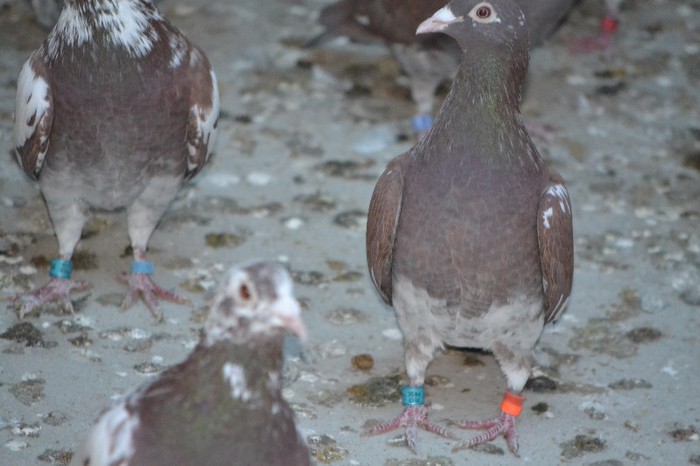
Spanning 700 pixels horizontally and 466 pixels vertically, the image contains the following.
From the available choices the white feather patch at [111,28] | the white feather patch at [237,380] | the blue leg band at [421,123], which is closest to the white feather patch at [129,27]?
the white feather patch at [111,28]

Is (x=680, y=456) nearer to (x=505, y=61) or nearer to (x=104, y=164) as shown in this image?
(x=505, y=61)

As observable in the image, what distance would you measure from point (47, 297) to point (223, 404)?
7.42 feet

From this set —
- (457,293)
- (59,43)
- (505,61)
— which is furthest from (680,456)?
(59,43)

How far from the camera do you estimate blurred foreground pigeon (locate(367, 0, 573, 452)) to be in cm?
456

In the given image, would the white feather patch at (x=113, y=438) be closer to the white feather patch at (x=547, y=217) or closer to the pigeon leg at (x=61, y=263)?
the white feather patch at (x=547, y=217)

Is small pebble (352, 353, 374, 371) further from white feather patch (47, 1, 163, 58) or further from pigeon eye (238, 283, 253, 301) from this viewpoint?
pigeon eye (238, 283, 253, 301)

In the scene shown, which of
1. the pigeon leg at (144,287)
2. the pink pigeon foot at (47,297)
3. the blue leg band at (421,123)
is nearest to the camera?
the pink pigeon foot at (47,297)

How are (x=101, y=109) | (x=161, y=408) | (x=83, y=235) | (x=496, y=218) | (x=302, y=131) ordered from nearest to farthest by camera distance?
(x=161, y=408) → (x=496, y=218) → (x=101, y=109) → (x=83, y=235) → (x=302, y=131)

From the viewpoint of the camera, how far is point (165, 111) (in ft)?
17.4

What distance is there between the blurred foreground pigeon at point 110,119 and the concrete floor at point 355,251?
15.2 inches

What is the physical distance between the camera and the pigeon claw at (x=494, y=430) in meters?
4.78

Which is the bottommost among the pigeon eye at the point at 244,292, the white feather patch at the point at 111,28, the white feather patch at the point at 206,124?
the white feather patch at the point at 206,124

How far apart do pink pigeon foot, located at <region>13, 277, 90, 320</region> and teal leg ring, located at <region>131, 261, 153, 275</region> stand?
292mm

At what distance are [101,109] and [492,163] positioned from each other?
1.71 metres
